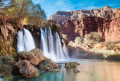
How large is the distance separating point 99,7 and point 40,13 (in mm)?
81712

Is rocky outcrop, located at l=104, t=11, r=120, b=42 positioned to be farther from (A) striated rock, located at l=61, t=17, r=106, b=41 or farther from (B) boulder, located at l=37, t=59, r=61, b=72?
(B) boulder, located at l=37, t=59, r=61, b=72

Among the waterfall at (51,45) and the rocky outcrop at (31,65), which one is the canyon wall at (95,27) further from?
the rocky outcrop at (31,65)

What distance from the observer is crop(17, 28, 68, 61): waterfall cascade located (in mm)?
14859

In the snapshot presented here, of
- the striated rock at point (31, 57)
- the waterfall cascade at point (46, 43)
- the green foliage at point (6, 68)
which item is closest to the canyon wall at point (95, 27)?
the waterfall cascade at point (46, 43)

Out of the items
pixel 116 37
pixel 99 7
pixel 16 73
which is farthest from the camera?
pixel 99 7

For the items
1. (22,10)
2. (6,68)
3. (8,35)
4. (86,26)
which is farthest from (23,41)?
(86,26)

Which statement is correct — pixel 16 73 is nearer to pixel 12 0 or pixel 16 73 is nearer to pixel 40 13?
pixel 12 0

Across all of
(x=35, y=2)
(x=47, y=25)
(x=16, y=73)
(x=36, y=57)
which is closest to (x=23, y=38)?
(x=36, y=57)

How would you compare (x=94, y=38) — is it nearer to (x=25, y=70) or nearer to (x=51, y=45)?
(x=51, y=45)

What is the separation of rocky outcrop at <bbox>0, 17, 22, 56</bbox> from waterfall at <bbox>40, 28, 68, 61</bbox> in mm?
5996

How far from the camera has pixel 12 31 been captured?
1376 cm

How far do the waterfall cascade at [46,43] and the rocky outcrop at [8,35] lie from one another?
0.75m

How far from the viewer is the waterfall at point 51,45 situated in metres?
20.2

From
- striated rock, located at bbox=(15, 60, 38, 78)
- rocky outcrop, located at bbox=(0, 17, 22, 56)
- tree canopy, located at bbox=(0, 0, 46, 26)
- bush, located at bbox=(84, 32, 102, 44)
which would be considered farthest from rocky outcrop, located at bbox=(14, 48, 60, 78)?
bush, located at bbox=(84, 32, 102, 44)
